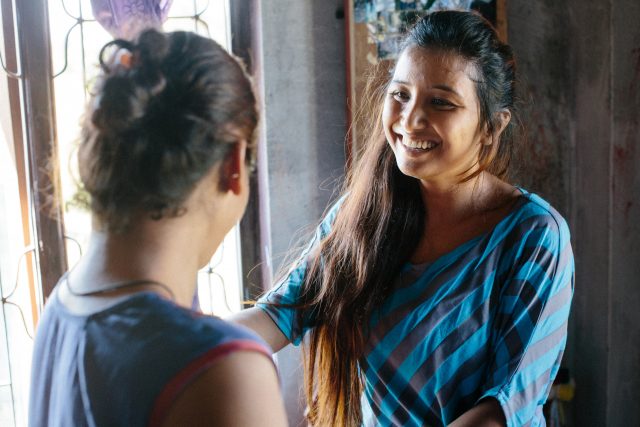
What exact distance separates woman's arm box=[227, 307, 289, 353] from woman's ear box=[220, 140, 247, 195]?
→ 638mm

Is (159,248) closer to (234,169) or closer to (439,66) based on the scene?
(234,169)

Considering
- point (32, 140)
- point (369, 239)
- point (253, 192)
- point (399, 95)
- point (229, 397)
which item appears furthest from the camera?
point (253, 192)

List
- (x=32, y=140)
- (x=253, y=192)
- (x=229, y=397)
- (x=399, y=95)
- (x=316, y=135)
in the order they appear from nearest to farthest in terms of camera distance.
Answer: (x=229, y=397) < (x=399, y=95) < (x=32, y=140) < (x=316, y=135) < (x=253, y=192)

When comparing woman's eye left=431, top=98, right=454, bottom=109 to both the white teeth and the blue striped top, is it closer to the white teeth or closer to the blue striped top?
the white teeth

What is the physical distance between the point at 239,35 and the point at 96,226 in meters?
1.58

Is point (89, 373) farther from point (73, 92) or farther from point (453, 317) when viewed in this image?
point (73, 92)

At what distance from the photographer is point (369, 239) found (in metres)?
1.44

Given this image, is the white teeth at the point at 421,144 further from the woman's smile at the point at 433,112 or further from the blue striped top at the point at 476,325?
the blue striped top at the point at 476,325

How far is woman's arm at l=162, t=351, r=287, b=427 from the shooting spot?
0.56 m

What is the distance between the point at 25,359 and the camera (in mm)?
2072

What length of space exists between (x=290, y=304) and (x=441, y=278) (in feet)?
1.04

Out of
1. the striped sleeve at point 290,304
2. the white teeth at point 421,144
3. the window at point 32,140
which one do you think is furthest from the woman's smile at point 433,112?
the window at point 32,140

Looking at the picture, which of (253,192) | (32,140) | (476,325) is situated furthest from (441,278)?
(32,140)

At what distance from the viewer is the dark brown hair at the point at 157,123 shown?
1.97 ft
